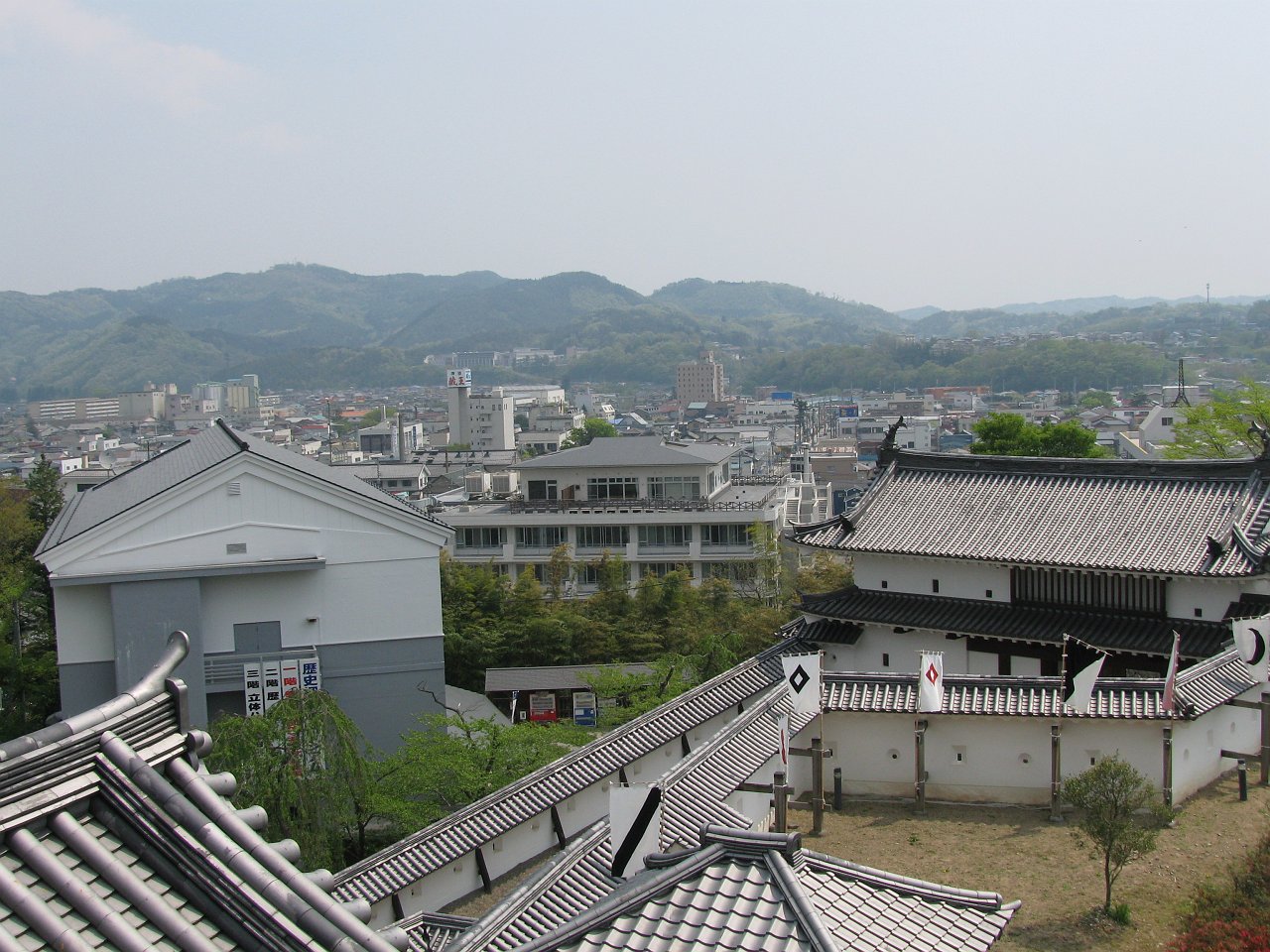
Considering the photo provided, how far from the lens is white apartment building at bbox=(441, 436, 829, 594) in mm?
45125

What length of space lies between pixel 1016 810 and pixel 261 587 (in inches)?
654

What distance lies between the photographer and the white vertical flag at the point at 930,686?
16156 millimetres

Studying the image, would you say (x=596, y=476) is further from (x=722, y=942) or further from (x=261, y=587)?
(x=722, y=942)

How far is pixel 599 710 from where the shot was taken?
25984 millimetres

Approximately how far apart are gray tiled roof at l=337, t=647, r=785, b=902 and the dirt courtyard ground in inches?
128

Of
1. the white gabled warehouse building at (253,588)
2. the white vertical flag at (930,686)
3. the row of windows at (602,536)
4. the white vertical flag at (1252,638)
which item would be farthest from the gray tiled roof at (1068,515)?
the row of windows at (602,536)

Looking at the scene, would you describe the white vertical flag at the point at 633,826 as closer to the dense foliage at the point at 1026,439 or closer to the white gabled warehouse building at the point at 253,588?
the white gabled warehouse building at the point at 253,588

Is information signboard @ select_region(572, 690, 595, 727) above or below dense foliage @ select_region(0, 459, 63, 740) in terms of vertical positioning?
below

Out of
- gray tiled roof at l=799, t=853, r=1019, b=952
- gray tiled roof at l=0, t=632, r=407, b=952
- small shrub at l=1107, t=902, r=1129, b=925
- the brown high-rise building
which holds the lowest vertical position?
small shrub at l=1107, t=902, r=1129, b=925

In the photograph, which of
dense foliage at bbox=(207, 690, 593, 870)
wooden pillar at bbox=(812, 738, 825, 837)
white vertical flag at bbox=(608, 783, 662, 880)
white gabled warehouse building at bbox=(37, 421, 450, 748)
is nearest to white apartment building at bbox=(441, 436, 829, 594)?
white gabled warehouse building at bbox=(37, 421, 450, 748)

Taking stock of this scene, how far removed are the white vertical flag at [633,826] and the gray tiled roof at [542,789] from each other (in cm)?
477

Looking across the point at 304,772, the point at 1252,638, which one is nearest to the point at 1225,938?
the point at 1252,638

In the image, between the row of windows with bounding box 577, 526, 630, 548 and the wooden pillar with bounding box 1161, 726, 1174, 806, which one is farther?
the row of windows with bounding box 577, 526, 630, 548

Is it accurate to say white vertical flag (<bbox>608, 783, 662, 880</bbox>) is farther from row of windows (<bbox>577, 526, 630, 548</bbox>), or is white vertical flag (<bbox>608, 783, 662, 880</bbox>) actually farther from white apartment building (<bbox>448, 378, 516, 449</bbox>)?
white apartment building (<bbox>448, 378, 516, 449</bbox>)
